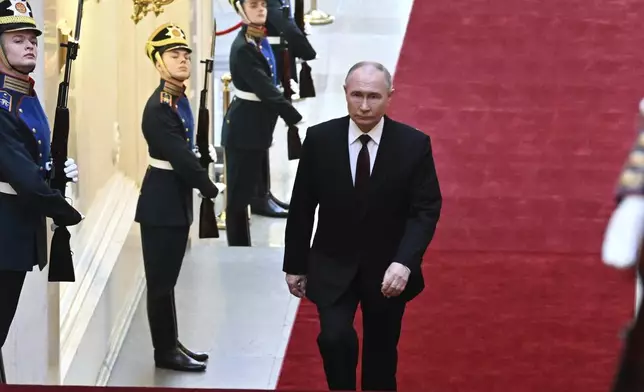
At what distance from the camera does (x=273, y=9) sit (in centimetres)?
903

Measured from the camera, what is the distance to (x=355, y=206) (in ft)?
15.9

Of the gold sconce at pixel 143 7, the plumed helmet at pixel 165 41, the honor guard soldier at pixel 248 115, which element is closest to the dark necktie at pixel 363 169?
the plumed helmet at pixel 165 41

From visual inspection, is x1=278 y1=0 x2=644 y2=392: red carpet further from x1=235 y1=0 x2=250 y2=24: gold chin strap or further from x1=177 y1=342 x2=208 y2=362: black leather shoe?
x1=235 y1=0 x2=250 y2=24: gold chin strap

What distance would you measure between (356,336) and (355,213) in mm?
428

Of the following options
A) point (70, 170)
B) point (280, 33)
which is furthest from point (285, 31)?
point (70, 170)

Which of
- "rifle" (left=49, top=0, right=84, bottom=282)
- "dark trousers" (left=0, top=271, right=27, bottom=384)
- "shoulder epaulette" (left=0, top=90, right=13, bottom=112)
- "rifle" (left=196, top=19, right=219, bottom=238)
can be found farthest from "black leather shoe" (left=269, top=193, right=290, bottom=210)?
"shoulder epaulette" (left=0, top=90, right=13, bottom=112)

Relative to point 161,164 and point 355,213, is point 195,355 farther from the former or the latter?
point 355,213

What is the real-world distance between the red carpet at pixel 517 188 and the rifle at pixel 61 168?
1.61 meters

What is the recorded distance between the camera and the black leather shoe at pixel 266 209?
9.01 metres

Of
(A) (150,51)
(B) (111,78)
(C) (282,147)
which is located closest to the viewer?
(A) (150,51)

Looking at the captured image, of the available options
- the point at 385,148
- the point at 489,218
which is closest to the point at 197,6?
the point at 489,218

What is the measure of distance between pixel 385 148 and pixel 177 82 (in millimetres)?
1521

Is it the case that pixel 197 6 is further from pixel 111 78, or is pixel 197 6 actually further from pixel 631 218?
pixel 631 218

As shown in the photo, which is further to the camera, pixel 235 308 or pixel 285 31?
pixel 285 31
